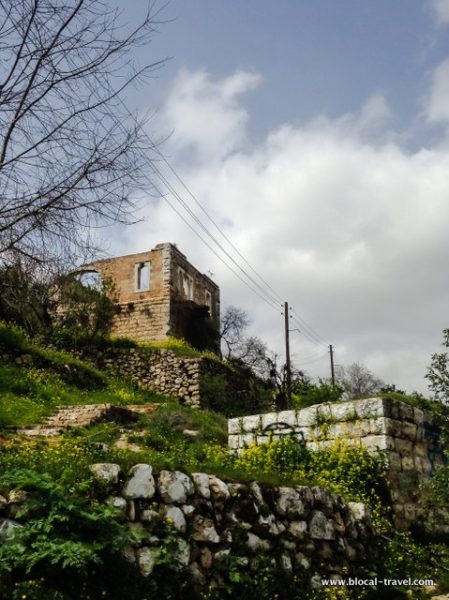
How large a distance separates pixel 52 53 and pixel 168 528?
4.13 metres

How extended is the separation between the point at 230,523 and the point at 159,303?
2572 cm

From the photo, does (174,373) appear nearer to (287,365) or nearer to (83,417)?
(287,365)

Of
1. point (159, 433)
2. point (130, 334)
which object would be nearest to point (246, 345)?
point (130, 334)

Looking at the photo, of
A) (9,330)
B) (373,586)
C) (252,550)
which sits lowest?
(373,586)

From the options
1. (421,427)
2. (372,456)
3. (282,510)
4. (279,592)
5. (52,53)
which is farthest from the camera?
(421,427)

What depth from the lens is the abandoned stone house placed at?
3091cm

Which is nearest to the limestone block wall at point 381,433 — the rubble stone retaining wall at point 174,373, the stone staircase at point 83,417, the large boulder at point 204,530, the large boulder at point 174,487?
the large boulder at point 204,530

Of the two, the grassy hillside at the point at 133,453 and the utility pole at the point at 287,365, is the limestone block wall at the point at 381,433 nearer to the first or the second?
the grassy hillside at the point at 133,453

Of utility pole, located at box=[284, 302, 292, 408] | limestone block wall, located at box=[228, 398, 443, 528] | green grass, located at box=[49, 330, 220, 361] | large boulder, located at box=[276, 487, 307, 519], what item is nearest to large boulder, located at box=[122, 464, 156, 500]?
large boulder, located at box=[276, 487, 307, 519]

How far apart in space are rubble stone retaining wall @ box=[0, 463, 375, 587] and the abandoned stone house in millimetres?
23614

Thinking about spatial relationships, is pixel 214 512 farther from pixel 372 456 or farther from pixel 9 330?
pixel 9 330

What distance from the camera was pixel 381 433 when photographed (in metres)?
8.85

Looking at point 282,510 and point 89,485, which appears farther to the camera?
point 282,510

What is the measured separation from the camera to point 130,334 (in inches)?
1228
